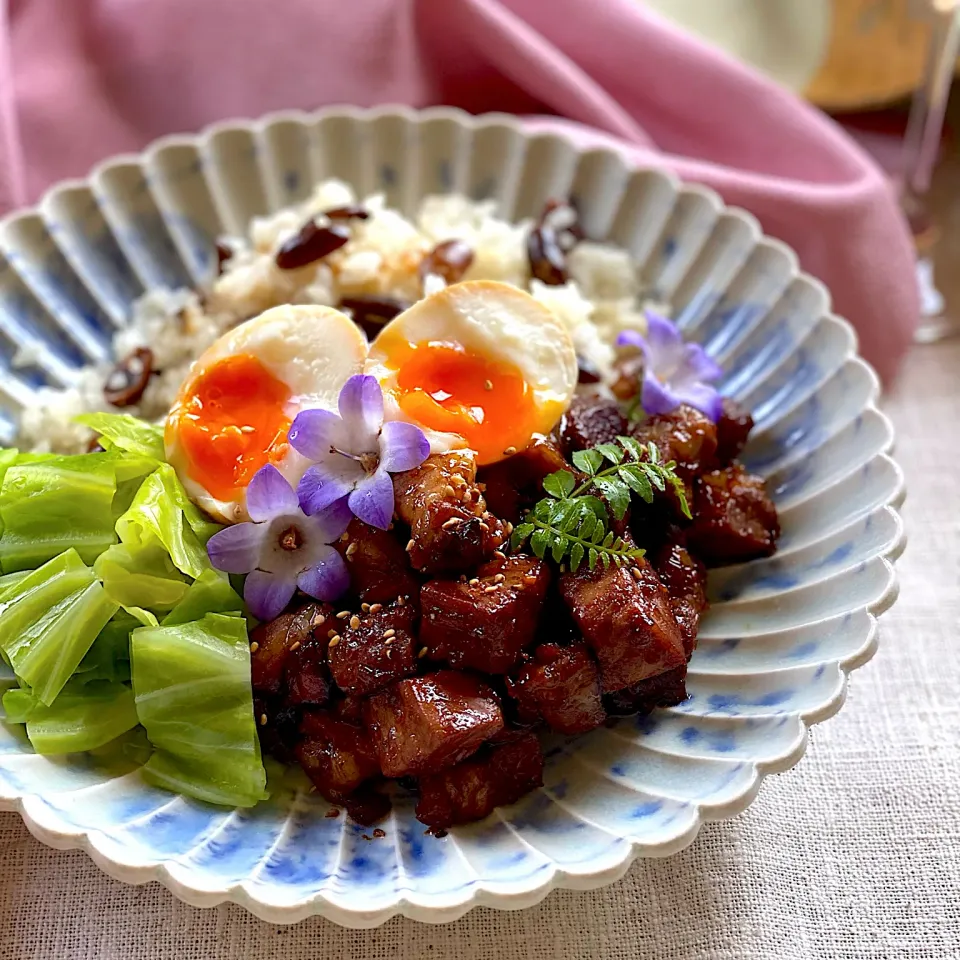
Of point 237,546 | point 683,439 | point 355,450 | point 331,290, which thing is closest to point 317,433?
point 355,450

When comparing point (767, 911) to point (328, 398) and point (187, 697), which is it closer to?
point (187, 697)

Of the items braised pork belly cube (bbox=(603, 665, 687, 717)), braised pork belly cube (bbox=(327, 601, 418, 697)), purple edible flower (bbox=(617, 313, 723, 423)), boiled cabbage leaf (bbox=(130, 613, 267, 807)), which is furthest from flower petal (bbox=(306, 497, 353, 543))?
purple edible flower (bbox=(617, 313, 723, 423))

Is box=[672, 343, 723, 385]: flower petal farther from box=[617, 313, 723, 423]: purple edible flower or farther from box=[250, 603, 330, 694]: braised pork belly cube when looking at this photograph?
box=[250, 603, 330, 694]: braised pork belly cube

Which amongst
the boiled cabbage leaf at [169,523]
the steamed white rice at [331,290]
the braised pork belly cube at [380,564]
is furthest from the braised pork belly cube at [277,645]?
the steamed white rice at [331,290]

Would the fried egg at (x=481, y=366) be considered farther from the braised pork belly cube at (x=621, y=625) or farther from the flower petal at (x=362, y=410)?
the braised pork belly cube at (x=621, y=625)

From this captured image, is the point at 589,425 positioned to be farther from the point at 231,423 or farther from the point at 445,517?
the point at 231,423

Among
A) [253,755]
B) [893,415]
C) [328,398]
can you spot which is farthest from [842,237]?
[253,755]
